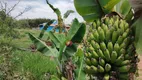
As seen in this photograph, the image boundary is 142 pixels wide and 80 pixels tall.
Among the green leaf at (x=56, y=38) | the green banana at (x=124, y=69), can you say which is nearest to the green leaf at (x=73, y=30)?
the green leaf at (x=56, y=38)

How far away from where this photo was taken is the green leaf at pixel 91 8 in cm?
324

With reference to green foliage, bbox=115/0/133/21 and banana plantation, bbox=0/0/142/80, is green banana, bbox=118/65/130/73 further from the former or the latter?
green foliage, bbox=115/0/133/21

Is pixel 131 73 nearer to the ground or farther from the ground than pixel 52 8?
nearer to the ground

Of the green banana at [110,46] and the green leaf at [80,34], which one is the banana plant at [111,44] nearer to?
the green banana at [110,46]

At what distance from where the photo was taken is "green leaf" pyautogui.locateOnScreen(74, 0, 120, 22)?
3.24 metres

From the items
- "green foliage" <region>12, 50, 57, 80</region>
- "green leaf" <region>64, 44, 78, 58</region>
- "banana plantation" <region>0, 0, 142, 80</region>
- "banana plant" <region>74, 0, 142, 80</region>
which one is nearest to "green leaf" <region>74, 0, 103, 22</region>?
"banana plantation" <region>0, 0, 142, 80</region>

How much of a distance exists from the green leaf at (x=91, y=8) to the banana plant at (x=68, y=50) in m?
0.38

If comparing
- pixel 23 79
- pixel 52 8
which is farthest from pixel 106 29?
pixel 23 79

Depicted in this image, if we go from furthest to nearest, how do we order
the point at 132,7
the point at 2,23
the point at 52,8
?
the point at 2,23, the point at 52,8, the point at 132,7

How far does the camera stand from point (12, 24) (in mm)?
9703

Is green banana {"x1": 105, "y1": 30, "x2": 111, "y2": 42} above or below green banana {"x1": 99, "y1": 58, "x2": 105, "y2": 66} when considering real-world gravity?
above

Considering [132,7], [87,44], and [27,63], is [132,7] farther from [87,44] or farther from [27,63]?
[27,63]

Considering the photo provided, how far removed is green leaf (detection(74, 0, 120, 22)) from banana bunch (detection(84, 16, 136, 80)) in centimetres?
22

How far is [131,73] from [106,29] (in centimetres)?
46
